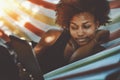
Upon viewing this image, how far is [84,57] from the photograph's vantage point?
4.89 m

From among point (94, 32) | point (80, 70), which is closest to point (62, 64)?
point (80, 70)

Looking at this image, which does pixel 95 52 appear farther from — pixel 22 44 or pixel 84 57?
pixel 22 44

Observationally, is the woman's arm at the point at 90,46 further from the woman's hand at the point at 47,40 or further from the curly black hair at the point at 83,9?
the woman's hand at the point at 47,40

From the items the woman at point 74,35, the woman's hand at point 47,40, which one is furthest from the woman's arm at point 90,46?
the woman's hand at point 47,40

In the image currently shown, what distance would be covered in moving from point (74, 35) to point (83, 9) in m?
0.34

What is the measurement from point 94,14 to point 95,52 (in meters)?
0.46

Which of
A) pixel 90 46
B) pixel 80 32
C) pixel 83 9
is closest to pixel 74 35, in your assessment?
pixel 80 32

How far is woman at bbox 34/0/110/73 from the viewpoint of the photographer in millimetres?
4848

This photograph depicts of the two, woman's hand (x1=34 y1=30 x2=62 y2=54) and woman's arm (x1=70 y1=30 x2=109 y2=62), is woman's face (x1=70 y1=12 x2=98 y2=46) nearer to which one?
woman's arm (x1=70 y1=30 x2=109 y2=62)

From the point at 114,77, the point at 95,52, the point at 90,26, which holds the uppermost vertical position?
the point at 90,26

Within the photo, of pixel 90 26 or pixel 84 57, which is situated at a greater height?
pixel 90 26

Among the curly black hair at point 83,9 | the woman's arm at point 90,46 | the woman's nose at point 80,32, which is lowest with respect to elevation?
the woman's arm at point 90,46

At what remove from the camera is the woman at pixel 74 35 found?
485 centimetres

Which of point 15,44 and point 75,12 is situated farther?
point 15,44
